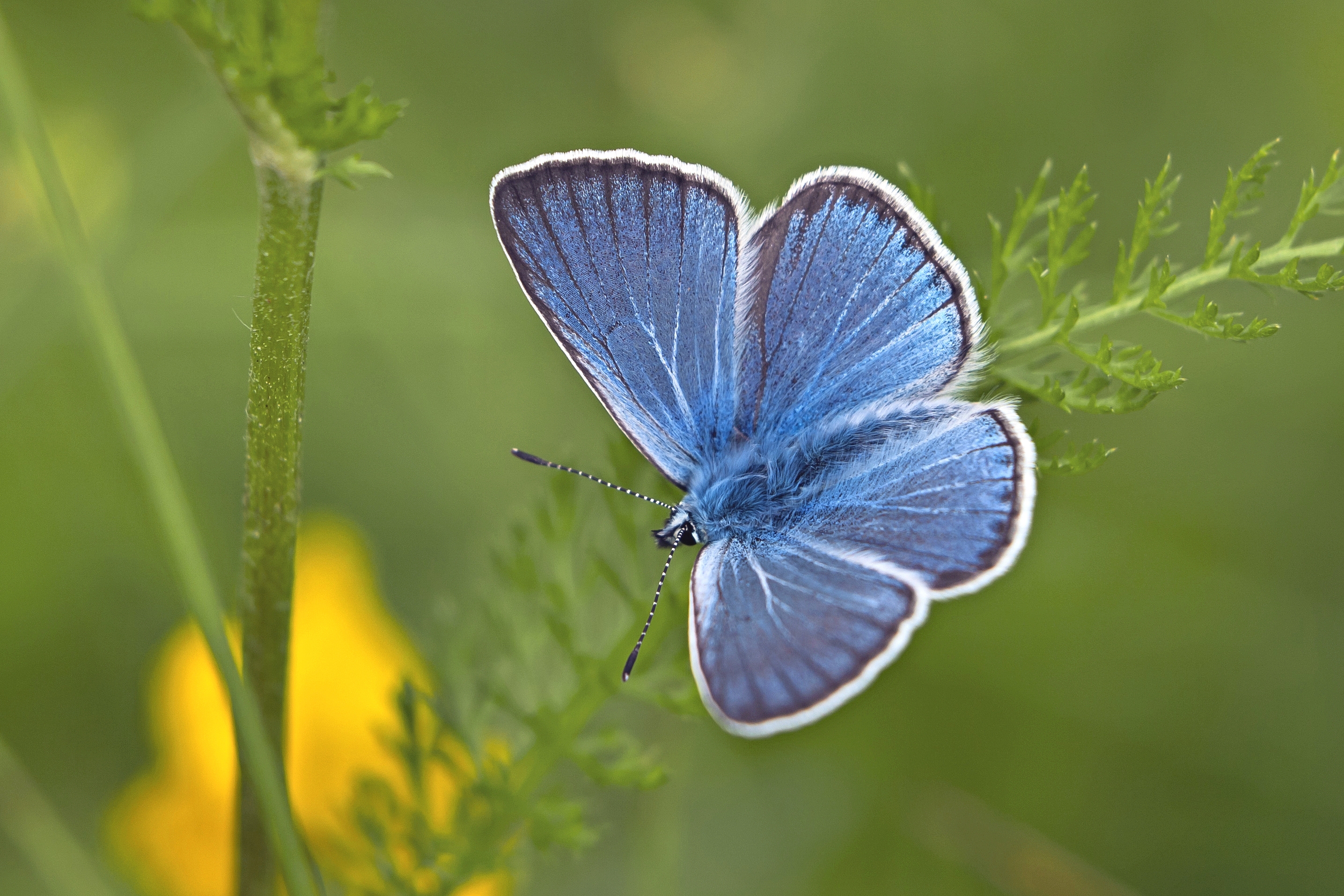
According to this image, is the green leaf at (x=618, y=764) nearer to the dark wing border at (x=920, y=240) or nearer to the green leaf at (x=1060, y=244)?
the dark wing border at (x=920, y=240)

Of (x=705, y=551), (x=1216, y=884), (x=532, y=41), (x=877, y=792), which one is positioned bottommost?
(x=1216, y=884)

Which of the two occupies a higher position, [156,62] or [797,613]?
[156,62]

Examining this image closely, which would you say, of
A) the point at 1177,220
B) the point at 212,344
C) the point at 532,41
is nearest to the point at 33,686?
the point at 212,344

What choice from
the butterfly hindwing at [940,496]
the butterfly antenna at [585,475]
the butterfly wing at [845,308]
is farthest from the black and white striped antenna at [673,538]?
the butterfly wing at [845,308]

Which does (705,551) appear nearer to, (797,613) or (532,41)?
(797,613)

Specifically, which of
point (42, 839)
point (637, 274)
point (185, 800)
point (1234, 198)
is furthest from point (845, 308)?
point (42, 839)

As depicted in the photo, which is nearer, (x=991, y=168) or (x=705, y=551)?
(x=705, y=551)

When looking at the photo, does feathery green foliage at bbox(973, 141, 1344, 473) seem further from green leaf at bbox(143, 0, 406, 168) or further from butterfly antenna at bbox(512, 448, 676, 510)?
green leaf at bbox(143, 0, 406, 168)
